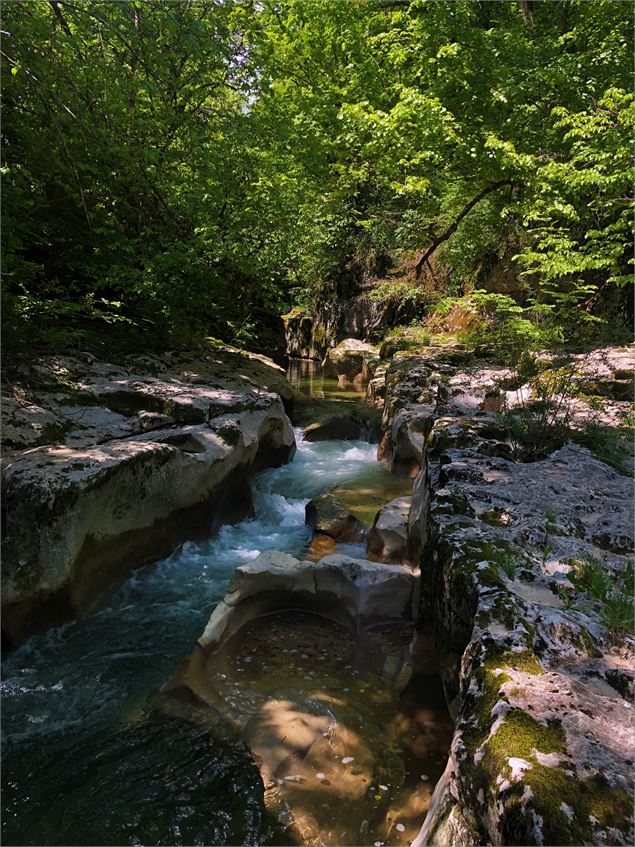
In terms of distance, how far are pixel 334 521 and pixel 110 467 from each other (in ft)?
9.44

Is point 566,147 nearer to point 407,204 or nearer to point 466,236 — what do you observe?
point 466,236

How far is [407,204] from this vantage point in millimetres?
16062

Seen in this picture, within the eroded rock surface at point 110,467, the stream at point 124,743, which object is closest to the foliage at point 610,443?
the stream at point 124,743

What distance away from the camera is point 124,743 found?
3377 mm

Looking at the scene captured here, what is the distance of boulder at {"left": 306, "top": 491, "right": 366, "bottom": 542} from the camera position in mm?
6348

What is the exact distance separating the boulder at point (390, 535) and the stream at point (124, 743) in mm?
1752

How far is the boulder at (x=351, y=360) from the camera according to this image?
16.8 metres

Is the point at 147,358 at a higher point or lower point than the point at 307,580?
higher

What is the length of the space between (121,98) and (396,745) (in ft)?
25.8

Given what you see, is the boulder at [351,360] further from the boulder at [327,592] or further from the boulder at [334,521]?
the boulder at [327,592]

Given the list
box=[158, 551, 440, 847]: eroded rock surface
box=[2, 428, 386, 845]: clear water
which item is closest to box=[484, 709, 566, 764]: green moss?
box=[158, 551, 440, 847]: eroded rock surface

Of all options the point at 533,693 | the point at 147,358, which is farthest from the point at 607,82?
the point at 533,693

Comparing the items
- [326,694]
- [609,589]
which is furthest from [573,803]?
[326,694]

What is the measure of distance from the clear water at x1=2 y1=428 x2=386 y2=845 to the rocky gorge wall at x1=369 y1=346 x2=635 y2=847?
1424mm
